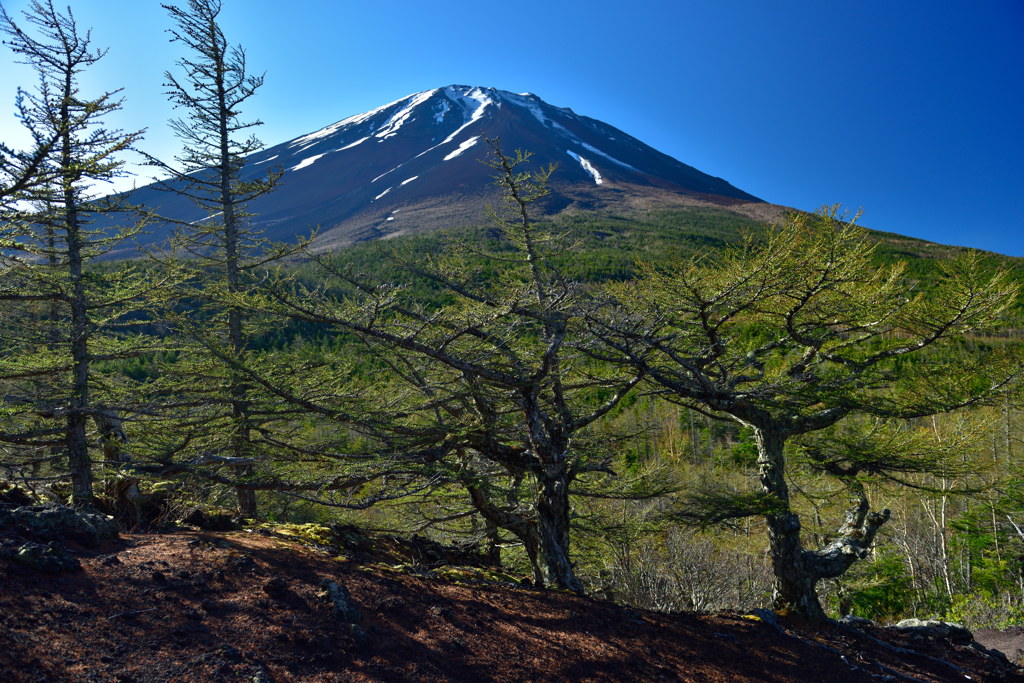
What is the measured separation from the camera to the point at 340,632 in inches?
113

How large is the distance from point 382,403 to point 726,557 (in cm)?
1726

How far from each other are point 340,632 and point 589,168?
9949cm

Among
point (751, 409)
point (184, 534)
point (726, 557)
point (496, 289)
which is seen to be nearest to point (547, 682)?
point (184, 534)

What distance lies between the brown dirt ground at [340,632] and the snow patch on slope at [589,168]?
284ft

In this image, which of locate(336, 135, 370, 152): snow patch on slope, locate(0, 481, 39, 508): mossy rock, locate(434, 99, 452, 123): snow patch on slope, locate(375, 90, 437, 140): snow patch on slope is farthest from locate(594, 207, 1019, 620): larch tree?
locate(434, 99, 452, 123): snow patch on slope

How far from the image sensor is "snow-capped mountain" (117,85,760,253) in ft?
258

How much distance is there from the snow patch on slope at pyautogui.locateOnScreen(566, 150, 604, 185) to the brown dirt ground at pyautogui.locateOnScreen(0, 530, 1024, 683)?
86665 mm

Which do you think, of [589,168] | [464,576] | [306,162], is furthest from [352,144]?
[464,576]

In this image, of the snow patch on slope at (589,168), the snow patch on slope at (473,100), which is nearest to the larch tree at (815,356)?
the snow patch on slope at (589,168)

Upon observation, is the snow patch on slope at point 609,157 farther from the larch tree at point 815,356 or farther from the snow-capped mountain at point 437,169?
the larch tree at point 815,356

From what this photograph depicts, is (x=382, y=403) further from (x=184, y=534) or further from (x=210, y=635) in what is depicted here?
(x=210, y=635)

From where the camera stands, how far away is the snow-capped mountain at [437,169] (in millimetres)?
78638

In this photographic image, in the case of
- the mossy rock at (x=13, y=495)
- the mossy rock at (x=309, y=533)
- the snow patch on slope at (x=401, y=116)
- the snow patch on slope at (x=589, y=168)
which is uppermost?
the snow patch on slope at (x=401, y=116)

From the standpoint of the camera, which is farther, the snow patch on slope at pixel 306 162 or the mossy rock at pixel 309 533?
the snow patch on slope at pixel 306 162
